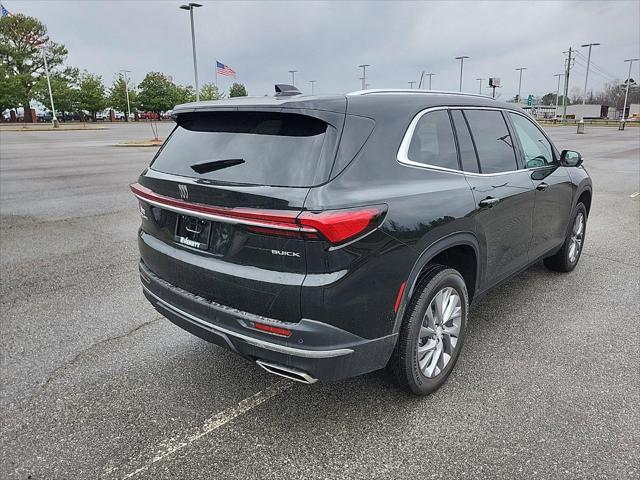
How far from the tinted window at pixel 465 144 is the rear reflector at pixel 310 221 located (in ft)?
3.58

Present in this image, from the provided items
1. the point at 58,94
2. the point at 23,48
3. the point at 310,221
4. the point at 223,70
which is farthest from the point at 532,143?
the point at 23,48

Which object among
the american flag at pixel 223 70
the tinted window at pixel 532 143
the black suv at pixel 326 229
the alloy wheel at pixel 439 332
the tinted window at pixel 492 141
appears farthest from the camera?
the american flag at pixel 223 70

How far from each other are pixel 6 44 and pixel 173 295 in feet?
262

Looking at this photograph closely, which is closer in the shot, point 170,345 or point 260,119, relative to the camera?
point 260,119

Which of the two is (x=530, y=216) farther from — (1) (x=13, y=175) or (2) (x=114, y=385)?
(1) (x=13, y=175)

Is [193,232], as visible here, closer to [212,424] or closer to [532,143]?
[212,424]

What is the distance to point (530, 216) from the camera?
3992 mm

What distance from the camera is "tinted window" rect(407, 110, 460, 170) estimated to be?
2885 millimetres

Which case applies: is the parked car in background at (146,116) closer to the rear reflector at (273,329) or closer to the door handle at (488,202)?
the door handle at (488,202)

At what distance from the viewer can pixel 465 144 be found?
3.34m

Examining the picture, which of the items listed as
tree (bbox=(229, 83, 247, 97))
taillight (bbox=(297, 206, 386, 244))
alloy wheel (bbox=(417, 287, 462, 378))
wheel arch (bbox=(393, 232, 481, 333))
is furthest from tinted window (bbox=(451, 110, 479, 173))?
tree (bbox=(229, 83, 247, 97))

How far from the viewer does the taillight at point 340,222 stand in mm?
2238

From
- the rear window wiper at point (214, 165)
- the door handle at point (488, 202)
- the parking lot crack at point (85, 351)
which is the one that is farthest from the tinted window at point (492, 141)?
the parking lot crack at point (85, 351)

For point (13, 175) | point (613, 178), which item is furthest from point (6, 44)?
point (613, 178)
